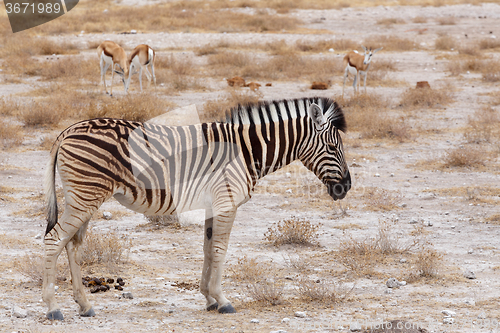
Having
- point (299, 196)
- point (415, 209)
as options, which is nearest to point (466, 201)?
point (415, 209)

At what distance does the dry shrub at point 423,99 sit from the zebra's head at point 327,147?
9620 mm

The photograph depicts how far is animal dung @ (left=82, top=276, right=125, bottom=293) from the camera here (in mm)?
5320

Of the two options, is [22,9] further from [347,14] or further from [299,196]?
[299,196]

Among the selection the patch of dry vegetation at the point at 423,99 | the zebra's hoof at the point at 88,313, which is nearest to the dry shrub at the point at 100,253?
the zebra's hoof at the point at 88,313

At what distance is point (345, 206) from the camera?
26.7 ft

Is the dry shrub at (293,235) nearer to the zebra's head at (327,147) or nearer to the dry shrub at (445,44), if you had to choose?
the zebra's head at (327,147)

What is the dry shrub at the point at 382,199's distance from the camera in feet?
26.7

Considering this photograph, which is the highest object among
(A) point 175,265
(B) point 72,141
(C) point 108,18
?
(C) point 108,18

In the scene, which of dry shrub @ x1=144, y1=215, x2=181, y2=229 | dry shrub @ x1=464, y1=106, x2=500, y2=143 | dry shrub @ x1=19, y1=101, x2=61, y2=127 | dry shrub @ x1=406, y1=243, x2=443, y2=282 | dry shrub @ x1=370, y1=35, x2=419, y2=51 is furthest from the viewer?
dry shrub @ x1=370, y1=35, x2=419, y2=51

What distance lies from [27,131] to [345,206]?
6873mm

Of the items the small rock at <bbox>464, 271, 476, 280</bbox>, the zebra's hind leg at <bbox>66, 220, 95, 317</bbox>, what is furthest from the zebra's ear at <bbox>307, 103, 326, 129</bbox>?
the small rock at <bbox>464, 271, 476, 280</bbox>

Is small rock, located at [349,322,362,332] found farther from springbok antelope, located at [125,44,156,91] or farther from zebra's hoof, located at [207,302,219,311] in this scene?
springbok antelope, located at [125,44,156,91]

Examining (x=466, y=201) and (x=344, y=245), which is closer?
(x=344, y=245)

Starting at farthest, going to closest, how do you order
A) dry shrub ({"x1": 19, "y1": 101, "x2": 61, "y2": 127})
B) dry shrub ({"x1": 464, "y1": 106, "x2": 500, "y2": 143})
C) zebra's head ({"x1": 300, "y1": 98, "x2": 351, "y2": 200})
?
dry shrub ({"x1": 19, "y1": 101, "x2": 61, "y2": 127}), dry shrub ({"x1": 464, "y1": 106, "x2": 500, "y2": 143}), zebra's head ({"x1": 300, "y1": 98, "x2": 351, "y2": 200})
